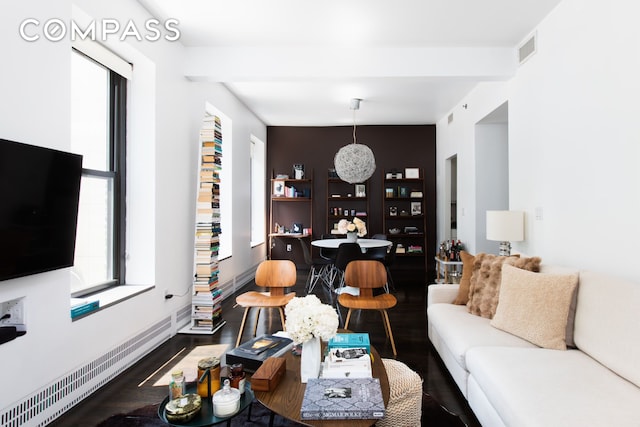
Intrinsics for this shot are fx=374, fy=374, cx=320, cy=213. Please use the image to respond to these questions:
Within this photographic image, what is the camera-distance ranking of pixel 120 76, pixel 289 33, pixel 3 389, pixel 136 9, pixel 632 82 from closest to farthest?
pixel 3 389, pixel 632 82, pixel 136 9, pixel 120 76, pixel 289 33

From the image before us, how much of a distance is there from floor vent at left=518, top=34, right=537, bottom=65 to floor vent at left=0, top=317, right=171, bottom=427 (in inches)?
179

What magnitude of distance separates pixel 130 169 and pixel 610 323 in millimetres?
3789

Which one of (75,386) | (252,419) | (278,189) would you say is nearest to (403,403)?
(252,419)

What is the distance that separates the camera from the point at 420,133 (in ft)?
26.2

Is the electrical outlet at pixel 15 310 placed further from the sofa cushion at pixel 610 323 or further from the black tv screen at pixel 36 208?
the sofa cushion at pixel 610 323

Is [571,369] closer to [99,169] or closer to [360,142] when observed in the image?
[99,169]

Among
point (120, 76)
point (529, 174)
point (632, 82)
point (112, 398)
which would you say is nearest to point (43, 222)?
point (112, 398)

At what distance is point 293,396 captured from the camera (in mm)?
1705

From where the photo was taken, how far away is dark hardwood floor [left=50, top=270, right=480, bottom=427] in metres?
2.44

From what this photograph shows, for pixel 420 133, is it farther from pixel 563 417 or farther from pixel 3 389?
pixel 3 389

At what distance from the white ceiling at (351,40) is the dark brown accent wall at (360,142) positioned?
99.0 inches

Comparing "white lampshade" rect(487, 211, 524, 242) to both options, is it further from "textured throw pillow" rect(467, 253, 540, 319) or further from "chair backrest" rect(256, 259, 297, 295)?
"chair backrest" rect(256, 259, 297, 295)

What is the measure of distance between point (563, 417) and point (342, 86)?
15.6ft

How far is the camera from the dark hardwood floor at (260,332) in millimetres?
2436
